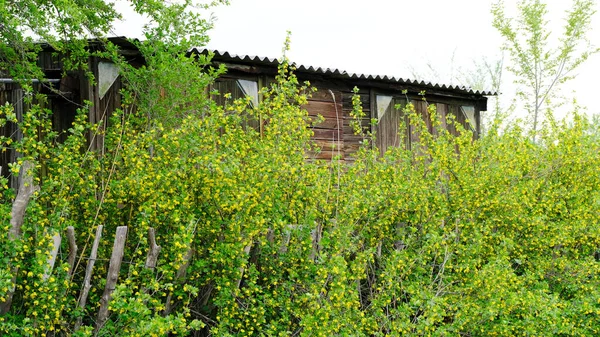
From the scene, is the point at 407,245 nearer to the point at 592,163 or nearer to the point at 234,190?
the point at 234,190

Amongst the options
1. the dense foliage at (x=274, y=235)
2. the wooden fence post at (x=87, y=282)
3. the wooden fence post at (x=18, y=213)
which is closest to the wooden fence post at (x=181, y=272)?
the dense foliage at (x=274, y=235)

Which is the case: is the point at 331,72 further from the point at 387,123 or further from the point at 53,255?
the point at 53,255

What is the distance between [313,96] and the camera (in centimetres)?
1061

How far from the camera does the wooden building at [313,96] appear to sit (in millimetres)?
8500

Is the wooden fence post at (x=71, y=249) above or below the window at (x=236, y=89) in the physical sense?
below

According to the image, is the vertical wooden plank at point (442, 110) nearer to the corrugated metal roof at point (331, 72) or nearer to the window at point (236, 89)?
the corrugated metal roof at point (331, 72)

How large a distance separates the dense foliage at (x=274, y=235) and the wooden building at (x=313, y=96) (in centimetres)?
87

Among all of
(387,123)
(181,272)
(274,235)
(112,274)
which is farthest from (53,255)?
(387,123)

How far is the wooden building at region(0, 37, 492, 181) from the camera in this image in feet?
27.9

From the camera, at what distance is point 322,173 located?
566 cm

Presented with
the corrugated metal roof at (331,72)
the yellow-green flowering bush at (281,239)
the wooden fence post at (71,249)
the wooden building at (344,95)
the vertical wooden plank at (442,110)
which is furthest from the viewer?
the vertical wooden plank at (442,110)

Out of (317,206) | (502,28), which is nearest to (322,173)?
(317,206)

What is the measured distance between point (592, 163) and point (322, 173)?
3620mm

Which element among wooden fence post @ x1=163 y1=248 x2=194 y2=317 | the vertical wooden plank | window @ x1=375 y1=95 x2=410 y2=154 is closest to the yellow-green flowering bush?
wooden fence post @ x1=163 y1=248 x2=194 y2=317
